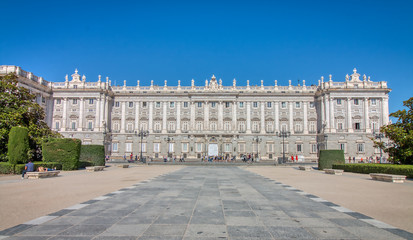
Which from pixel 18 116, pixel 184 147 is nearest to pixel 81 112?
pixel 184 147

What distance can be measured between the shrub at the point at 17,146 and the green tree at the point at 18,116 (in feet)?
7.31

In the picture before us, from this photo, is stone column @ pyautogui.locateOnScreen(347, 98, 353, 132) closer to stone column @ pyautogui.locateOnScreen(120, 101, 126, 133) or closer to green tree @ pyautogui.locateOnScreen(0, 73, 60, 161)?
stone column @ pyautogui.locateOnScreen(120, 101, 126, 133)

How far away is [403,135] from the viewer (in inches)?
1030

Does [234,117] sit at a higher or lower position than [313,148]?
higher

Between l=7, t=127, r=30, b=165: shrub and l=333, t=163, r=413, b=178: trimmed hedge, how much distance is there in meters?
28.4

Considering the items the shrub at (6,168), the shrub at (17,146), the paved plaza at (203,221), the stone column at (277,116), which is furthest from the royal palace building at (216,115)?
the paved plaza at (203,221)

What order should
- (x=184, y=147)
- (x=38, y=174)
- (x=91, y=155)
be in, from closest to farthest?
(x=38, y=174), (x=91, y=155), (x=184, y=147)

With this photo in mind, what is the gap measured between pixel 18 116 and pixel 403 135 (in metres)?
33.3

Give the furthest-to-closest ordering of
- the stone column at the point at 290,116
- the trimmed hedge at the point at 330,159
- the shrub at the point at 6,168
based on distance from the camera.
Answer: the stone column at the point at 290,116, the trimmed hedge at the point at 330,159, the shrub at the point at 6,168

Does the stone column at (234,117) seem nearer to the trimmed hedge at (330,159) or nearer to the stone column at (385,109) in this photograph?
the stone column at (385,109)

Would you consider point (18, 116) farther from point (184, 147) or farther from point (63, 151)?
point (184, 147)

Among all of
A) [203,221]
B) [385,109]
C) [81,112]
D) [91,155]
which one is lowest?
[203,221]

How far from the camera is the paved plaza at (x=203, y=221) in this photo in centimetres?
659

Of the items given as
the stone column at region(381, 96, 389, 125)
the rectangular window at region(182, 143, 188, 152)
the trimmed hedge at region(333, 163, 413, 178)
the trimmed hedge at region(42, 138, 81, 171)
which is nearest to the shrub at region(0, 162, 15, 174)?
the trimmed hedge at region(42, 138, 81, 171)
